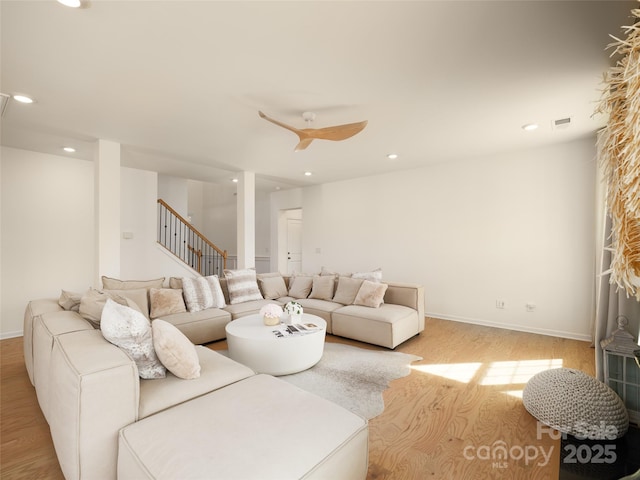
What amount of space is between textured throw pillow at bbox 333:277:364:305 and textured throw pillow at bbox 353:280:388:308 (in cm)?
10

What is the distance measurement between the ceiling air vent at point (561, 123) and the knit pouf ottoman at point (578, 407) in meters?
2.61

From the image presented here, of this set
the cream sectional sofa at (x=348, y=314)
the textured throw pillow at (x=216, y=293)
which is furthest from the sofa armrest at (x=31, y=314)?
the textured throw pillow at (x=216, y=293)

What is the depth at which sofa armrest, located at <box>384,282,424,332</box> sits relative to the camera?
3934 millimetres

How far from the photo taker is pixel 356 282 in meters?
4.18

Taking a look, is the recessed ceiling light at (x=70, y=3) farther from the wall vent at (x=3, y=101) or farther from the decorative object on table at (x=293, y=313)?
the decorative object on table at (x=293, y=313)

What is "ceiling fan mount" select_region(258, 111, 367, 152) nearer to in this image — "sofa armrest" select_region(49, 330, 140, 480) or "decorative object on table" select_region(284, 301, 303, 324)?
"decorative object on table" select_region(284, 301, 303, 324)

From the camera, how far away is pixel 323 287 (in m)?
4.48

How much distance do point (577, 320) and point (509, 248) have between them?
47.2 inches

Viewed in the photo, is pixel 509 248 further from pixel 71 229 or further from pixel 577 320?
pixel 71 229

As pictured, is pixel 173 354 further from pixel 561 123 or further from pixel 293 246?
pixel 293 246

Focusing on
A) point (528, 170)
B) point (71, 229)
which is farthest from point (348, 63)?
point (71, 229)

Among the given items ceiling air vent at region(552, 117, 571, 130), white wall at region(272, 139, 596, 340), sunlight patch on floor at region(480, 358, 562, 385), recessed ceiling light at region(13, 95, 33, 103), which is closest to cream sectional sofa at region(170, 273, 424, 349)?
sunlight patch on floor at region(480, 358, 562, 385)

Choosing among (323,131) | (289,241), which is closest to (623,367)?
(323,131)

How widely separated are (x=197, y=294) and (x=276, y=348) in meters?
1.60
